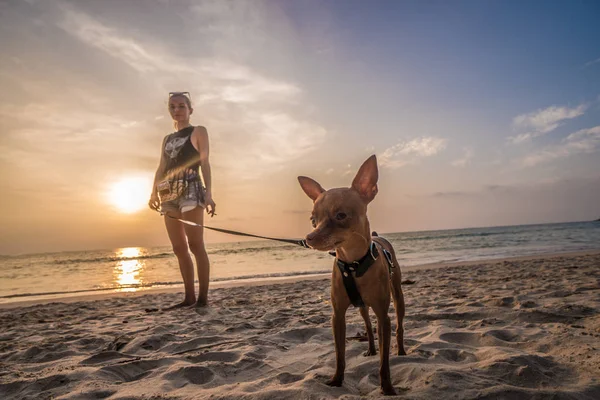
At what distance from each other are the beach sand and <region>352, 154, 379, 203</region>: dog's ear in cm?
119

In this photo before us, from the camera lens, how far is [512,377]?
2.28 m

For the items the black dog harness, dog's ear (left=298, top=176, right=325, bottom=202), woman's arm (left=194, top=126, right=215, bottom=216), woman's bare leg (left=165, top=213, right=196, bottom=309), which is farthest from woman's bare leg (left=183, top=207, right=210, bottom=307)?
the black dog harness

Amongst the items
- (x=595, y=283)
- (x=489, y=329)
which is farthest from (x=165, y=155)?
(x=595, y=283)

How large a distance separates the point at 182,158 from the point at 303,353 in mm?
3327

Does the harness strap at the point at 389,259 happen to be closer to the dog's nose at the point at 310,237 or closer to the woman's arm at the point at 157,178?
the dog's nose at the point at 310,237

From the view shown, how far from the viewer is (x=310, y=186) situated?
252 centimetres

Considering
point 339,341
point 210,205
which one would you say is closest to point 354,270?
point 339,341

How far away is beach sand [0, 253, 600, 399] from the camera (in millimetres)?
2250

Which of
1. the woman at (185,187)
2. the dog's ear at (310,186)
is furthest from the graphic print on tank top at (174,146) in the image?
the dog's ear at (310,186)

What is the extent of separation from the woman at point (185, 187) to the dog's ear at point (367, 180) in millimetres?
3150

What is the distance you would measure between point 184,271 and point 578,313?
495 cm

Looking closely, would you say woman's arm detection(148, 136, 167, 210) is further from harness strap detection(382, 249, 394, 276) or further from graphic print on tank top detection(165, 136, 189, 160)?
harness strap detection(382, 249, 394, 276)

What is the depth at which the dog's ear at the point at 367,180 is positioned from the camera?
7.48 ft

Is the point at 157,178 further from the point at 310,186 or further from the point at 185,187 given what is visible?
the point at 310,186
